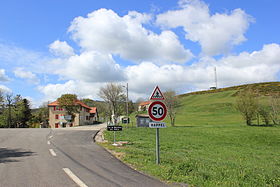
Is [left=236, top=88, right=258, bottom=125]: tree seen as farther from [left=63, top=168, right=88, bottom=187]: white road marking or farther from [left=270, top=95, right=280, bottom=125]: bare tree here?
[left=63, top=168, right=88, bottom=187]: white road marking

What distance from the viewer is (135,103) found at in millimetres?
128750

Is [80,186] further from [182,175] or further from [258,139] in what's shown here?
[258,139]

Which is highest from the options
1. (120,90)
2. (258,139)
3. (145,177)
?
(120,90)

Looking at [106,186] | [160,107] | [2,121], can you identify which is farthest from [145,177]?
[2,121]

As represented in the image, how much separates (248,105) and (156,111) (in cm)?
4170

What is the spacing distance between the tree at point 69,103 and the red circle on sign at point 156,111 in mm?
56950

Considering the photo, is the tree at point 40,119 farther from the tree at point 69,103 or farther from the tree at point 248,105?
the tree at point 248,105

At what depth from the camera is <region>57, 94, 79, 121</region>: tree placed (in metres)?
61.8

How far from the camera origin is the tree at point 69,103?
61.8 m

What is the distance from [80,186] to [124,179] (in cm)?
124

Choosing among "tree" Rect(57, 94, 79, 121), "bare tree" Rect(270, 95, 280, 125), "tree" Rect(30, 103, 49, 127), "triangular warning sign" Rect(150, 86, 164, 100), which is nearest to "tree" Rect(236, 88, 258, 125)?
"bare tree" Rect(270, 95, 280, 125)

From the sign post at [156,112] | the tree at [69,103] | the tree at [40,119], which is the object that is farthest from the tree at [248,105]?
the tree at [40,119]

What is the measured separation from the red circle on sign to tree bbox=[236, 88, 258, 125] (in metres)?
41.3

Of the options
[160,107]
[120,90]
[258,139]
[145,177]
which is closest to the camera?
[145,177]
